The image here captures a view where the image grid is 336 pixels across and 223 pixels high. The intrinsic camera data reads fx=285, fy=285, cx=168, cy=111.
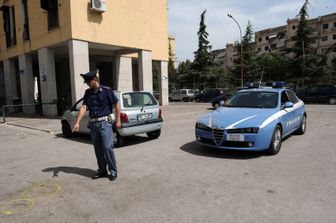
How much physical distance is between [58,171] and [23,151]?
2.82 meters

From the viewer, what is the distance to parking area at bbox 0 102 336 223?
369 centimetres

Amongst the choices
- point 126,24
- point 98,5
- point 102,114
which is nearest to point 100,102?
point 102,114

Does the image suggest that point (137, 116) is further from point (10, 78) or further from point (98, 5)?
point (10, 78)

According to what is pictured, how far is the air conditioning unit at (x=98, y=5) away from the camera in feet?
49.4

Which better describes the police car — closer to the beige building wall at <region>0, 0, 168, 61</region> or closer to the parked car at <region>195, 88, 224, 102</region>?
the beige building wall at <region>0, 0, 168, 61</region>

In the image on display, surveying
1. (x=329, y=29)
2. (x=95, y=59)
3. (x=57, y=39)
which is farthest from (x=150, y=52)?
(x=329, y=29)

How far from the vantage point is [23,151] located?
26.2 feet

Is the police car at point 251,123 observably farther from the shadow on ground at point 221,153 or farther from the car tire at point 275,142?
the shadow on ground at point 221,153

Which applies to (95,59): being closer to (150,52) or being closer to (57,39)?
(150,52)

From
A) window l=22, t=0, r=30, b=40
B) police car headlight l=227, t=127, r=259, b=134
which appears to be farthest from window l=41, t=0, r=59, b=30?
police car headlight l=227, t=127, r=259, b=134

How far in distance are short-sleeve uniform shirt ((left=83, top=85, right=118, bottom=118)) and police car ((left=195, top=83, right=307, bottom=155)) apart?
8.04 feet

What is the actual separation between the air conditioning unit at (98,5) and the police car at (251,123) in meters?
10.4

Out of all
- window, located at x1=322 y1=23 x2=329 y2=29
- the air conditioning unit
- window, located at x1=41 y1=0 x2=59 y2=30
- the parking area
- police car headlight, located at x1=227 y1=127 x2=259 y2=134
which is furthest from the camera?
window, located at x1=322 y1=23 x2=329 y2=29

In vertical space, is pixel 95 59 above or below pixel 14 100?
above
